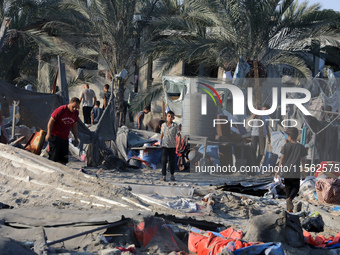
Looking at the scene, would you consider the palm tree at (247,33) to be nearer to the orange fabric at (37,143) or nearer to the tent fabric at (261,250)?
the orange fabric at (37,143)

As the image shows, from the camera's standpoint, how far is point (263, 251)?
16.0 feet

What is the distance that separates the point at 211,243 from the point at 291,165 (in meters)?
3.43

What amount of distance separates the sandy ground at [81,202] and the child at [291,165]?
372mm

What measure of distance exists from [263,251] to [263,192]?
5.26 m

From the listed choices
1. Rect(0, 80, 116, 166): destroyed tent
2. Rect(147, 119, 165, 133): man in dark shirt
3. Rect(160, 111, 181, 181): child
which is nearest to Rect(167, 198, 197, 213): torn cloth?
Rect(160, 111, 181, 181): child

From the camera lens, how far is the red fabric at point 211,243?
16.8ft

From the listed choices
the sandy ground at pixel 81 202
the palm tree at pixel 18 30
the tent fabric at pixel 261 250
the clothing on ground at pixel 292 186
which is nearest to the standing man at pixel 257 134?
the sandy ground at pixel 81 202

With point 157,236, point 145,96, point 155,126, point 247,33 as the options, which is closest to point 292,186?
point 157,236

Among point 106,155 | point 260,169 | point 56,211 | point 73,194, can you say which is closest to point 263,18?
point 260,169

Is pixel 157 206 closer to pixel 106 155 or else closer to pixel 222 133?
pixel 106 155

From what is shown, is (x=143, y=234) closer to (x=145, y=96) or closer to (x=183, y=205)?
(x=183, y=205)

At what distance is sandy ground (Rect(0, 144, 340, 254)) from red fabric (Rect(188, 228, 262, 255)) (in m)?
0.57

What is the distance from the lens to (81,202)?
22.1ft

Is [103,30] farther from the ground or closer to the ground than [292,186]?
farther from the ground
